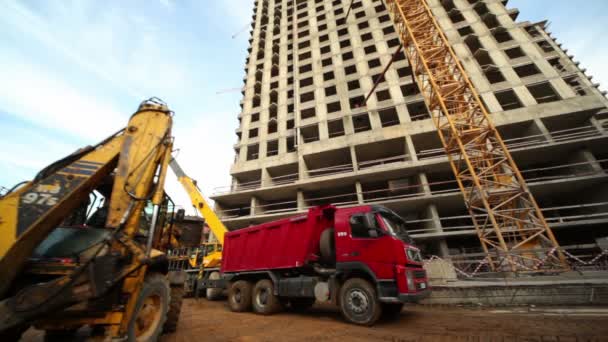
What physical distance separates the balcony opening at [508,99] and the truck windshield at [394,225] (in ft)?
67.3

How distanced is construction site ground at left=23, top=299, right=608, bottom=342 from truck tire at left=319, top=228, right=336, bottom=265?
4.96 ft

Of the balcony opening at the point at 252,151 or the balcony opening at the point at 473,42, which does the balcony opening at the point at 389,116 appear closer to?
the balcony opening at the point at 473,42

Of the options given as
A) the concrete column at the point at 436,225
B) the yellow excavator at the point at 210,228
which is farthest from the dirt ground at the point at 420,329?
the concrete column at the point at 436,225

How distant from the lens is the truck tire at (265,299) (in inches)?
270

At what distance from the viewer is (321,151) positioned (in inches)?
804

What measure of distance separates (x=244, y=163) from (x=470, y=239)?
21265 mm

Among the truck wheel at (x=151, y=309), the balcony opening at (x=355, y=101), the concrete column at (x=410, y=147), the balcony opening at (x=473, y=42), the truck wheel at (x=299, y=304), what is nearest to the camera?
the truck wheel at (x=151, y=309)

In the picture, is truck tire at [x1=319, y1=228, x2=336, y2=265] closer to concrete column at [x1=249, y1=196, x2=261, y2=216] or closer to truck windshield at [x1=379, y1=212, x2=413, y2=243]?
truck windshield at [x1=379, y1=212, x2=413, y2=243]

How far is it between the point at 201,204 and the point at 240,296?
19.3 feet

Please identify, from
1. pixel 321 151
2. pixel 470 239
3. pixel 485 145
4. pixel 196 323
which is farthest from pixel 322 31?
pixel 196 323

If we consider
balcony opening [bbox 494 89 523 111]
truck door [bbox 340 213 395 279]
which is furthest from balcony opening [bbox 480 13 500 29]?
truck door [bbox 340 213 395 279]

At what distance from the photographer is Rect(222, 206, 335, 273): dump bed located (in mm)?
6633

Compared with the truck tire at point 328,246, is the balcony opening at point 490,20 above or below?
above

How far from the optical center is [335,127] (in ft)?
77.2
